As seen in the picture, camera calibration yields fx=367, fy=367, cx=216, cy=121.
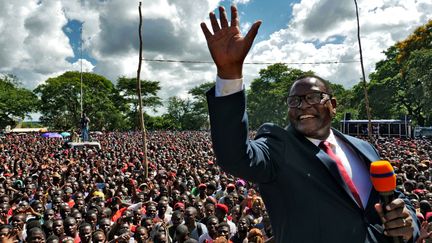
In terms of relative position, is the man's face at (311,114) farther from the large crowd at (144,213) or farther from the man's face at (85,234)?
the man's face at (85,234)

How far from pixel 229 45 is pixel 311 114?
55cm

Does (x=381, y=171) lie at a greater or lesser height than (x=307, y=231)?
greater

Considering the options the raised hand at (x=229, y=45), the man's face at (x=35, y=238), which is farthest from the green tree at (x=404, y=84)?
the raised hand at (x=229, y=45)

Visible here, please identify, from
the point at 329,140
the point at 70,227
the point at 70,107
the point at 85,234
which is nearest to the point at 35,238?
the point at 85,234

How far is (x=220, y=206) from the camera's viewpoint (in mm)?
5730

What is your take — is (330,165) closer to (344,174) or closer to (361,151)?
(344,174)

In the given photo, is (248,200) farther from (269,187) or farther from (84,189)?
(269,187)

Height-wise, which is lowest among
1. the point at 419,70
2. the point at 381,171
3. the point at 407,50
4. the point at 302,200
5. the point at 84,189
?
the point at 84,189

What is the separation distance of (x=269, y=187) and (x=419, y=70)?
25915 mm

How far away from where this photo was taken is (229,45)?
3.95 feet

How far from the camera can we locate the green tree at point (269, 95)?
151 feet

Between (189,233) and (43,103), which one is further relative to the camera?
(43,103)

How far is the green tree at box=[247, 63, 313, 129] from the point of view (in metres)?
45.9

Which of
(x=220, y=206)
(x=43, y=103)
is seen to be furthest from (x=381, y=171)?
(x=43, y=103)
